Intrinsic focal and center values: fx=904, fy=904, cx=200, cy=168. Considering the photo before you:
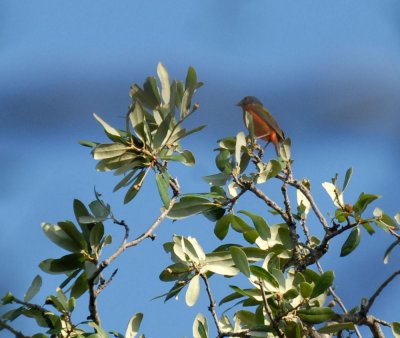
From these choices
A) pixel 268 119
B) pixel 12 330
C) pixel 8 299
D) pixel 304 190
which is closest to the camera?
pixel 12 330

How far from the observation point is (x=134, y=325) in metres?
2.56

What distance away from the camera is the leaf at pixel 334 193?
9.15ft

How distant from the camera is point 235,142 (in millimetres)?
2830

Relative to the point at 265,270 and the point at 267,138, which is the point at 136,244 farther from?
the point at 267,138

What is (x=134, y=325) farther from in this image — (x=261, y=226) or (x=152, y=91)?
(x=152, y=91)

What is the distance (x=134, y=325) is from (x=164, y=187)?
40 centimetres

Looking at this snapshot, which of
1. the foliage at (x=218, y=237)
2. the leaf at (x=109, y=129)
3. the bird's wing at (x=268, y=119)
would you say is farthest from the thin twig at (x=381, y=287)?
the bird's wing at (x=268, y=119)

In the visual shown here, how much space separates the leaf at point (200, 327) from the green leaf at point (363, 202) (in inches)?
22.1

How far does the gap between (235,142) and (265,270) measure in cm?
51

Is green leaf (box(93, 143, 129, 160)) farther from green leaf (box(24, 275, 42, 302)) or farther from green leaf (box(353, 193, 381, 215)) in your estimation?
green leaf (box(353, 193, 381, 215))

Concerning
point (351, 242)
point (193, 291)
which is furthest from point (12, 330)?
point (351, 242)

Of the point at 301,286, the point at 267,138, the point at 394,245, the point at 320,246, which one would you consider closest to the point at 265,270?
the point at 301,286

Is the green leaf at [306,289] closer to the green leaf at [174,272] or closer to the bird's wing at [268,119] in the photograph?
the green leaf at [174,272]

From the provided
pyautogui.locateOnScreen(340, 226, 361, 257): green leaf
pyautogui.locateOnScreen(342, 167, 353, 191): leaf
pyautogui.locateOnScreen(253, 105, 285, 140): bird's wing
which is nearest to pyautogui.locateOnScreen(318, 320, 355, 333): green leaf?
pyautogui.locateOnScreen(340, 226, 361, 257): green leaf
